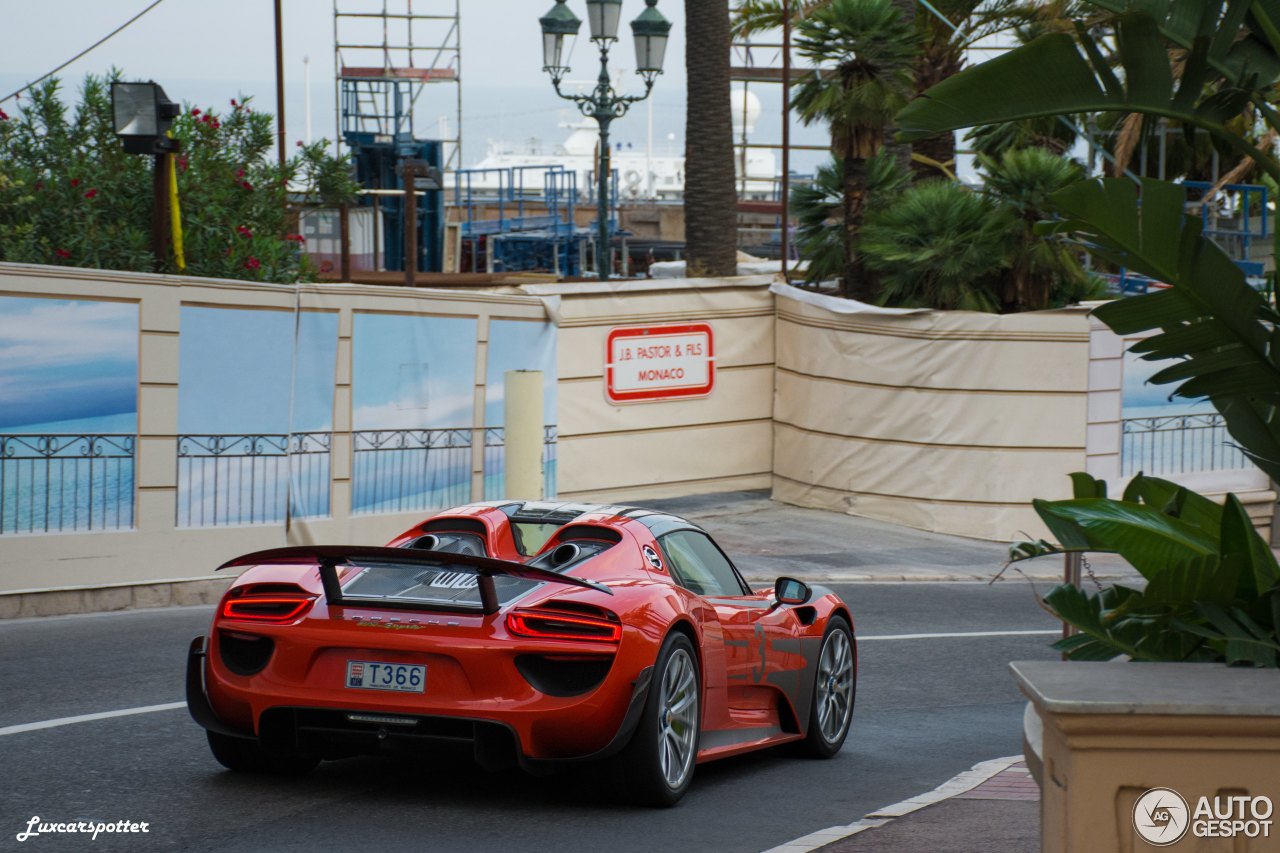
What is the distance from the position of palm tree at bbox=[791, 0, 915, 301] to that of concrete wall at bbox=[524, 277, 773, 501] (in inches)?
83.0

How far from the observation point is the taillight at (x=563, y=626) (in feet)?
22.3

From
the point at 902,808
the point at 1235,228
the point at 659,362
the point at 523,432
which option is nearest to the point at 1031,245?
the point at 659,362

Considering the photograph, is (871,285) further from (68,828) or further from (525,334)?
(68,828)

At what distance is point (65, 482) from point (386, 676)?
6879 millimetres

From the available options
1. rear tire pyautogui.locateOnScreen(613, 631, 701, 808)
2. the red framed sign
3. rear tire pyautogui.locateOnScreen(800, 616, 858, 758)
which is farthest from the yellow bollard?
rear tire pyautogui.locateOnScreen(613, 631, 701, 808)

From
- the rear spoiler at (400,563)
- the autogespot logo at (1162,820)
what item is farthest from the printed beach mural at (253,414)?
the autogespot logo at (1162,820)

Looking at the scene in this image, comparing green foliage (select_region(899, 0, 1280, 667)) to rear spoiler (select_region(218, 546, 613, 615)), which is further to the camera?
rear spoiler (select_region(218, 546, 613, 615))

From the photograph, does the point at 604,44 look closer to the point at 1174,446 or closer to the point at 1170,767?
the point at 1174,446

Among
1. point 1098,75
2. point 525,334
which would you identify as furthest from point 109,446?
point 1098,75

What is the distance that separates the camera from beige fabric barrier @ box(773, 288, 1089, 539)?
19.5 meters

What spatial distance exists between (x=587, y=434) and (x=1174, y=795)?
15.7 meters

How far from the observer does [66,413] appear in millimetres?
12703

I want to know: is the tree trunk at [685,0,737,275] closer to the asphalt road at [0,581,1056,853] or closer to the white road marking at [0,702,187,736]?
the asphalt road at [0,581,1056,853]

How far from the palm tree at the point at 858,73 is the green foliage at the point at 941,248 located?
75 centimetres
